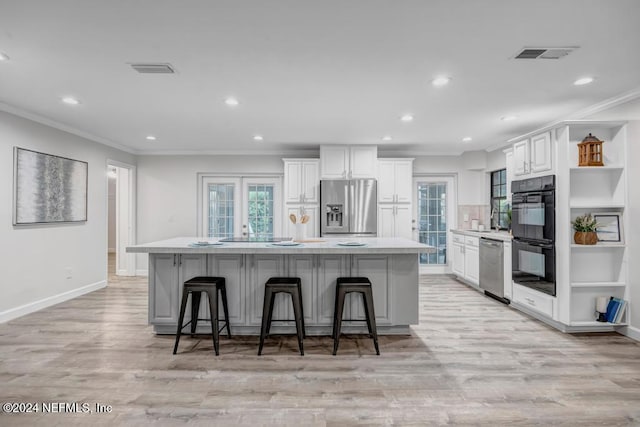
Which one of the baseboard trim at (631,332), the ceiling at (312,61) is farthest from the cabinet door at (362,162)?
the baseboard trim at (631,332)

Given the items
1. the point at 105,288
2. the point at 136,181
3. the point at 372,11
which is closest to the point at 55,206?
the point at 105,288

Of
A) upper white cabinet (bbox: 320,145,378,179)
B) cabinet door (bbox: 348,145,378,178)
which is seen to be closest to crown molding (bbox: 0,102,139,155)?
upper white cabinet (bbox: 320,145,378,179)

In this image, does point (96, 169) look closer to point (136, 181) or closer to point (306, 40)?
point (136, 181)

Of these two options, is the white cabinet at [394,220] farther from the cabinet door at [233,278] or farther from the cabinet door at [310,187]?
the cabinet door at [233,278]

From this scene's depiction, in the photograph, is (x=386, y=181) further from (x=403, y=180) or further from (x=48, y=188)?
(x=48, y=188)

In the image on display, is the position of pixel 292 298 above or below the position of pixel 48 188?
below

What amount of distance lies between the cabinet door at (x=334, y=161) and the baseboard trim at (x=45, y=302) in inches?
160

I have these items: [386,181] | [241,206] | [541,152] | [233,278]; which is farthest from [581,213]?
[241,206]

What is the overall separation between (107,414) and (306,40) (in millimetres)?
2760

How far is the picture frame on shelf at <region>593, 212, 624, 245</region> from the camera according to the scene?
348 cm

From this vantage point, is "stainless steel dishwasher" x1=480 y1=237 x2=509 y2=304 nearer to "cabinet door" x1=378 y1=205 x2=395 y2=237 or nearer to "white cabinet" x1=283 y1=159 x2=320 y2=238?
"cabinet door" x1=378 y1=205 x2=395 y2=237

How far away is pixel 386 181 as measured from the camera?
607cm

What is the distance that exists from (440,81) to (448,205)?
409 centimetres

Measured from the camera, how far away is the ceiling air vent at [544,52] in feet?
8.08
